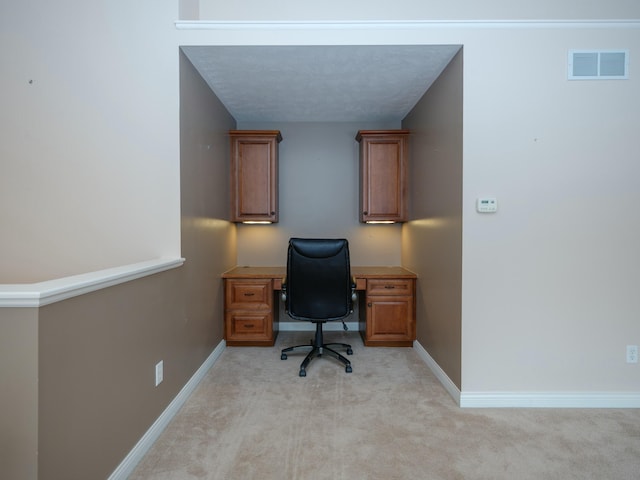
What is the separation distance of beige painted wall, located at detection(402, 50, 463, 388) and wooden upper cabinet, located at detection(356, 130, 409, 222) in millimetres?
187

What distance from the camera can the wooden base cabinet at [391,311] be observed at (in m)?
3.60

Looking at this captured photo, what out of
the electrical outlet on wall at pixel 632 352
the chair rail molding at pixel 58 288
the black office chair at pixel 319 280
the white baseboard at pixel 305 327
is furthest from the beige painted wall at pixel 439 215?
the chair rail molding at pixel 58 288

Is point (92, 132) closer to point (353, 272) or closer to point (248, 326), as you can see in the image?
point (248, 326)

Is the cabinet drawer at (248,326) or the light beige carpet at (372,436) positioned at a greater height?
the cabinet drawer at (248,326)

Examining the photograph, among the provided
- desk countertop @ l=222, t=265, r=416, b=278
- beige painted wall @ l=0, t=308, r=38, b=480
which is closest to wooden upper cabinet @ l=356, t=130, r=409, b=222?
desk countertop @ l=222, t=265, r=416, b=278

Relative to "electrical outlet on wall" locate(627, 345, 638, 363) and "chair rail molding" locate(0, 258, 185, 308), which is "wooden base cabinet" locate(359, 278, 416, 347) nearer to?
"electrical outlet on wall" locate(627, 345, 638, 363)

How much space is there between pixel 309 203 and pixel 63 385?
10.7 ft

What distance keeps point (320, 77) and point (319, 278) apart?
1.70 meters

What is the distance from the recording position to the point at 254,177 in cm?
392

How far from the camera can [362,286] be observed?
362 centimetres

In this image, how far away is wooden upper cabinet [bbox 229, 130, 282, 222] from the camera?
3.90m

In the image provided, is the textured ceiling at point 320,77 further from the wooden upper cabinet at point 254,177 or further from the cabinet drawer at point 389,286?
the cabinet drawer at point 389,286

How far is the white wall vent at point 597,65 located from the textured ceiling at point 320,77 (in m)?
0.78

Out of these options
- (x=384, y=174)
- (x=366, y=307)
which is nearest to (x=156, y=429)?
(x=366, y=307)
